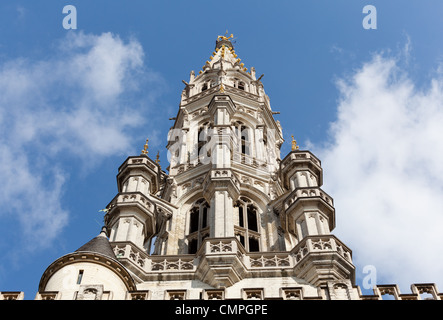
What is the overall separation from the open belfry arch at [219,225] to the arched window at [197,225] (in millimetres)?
59

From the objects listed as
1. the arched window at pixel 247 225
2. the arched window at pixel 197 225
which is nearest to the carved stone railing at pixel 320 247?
the arched window at pixel 247 225

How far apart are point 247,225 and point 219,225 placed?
12.3 ft

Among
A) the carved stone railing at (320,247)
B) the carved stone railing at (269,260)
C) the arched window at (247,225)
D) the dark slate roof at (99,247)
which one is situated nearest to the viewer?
the dark slate roof at (99,247)

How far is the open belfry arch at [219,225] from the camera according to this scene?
22.0m

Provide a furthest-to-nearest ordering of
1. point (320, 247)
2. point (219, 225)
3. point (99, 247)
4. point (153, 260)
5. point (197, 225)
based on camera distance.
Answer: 1. point (197, 225)
2. point (219, 225)
3. point (153, 260)
4. point (320, 247)
5. point (99, 247)

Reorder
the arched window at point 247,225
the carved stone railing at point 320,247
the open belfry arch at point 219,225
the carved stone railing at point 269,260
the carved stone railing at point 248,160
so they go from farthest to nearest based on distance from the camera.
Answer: the carved stone railing at point 248,160
the arched window at point 247,225
the carved stone railing at point 269,260
the carved stone railing at point 320,247
the open belfry arch at point 219,225

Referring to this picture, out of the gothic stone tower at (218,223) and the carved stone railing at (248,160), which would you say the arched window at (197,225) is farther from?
the carved stone railing at (248,160)

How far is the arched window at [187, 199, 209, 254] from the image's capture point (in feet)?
107

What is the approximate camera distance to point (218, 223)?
→ 30.0 meters

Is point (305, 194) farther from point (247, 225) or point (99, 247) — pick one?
point (99, 247)

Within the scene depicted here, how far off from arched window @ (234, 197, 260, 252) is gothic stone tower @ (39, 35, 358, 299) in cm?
6

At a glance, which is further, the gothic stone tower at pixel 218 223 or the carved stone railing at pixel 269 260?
the carved stone railing at pixel 269 260

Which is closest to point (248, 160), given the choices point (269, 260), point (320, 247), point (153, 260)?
point (269, 260)
